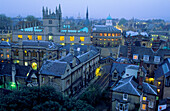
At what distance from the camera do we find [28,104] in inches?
931

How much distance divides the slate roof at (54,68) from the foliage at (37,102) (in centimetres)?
985

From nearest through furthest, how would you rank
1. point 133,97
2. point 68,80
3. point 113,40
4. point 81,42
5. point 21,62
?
1. point 133,97
2. point 68,80
3. point 21,62
4. point 81,42
5. point 113,40

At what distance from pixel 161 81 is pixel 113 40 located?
61.6 m

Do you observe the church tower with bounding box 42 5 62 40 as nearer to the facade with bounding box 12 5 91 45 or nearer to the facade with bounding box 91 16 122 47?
the facade with bounding box 12 5 91 45

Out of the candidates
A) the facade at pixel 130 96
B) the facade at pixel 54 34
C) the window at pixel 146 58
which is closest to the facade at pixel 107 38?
the facade at pixel 54 34

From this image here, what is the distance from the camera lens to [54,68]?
37.4 meters

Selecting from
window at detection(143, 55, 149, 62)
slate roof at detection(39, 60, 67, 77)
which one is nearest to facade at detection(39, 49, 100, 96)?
slate roof at detection(39, 60, 67, 77)

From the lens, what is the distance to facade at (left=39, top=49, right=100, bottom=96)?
36500mm

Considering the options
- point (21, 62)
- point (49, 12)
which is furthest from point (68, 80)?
point (49, 12)

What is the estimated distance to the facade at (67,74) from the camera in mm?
36500

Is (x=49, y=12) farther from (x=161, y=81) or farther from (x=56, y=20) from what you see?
(x=161, y=81)

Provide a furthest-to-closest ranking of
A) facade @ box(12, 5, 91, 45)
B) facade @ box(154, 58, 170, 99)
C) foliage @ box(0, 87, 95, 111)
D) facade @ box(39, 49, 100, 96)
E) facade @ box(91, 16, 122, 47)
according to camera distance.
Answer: facade @ box(91, 16, 122, 47) → facade @ box(12, 5, 91, 45) → facade @ box(39, 49, 100, 96) → facade @ box(154, 58, 170, 99) → foliage @ box(0, 87, 95, 111)

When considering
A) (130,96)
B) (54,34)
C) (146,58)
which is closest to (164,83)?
(130,96)

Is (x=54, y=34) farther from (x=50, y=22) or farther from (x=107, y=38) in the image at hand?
(x=107, y=38)
